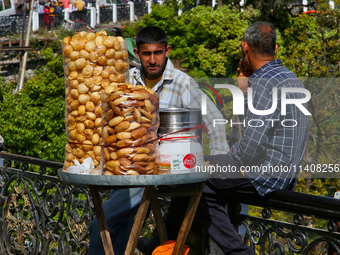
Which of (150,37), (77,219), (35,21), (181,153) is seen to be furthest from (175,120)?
(35,21)

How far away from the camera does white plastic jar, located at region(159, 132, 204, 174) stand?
1743 mm

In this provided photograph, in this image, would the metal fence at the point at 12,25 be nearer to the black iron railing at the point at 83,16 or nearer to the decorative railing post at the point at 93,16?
the black iron railing at the point at 83,16

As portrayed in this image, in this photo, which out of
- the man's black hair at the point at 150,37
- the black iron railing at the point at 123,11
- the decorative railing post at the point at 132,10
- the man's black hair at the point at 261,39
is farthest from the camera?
the black iron railing at the point at 123,11

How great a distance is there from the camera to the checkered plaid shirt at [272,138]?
77.3 inches

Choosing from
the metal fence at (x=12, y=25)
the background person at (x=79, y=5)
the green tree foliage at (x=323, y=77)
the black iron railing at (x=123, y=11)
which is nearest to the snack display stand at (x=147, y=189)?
the green tree foliage at (x=323, y=77)

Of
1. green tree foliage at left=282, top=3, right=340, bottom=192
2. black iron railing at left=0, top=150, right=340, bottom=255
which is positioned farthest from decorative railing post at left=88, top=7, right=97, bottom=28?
black iron railing at left=0, top=150, right=340, bottom=255

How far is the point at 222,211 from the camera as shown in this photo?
210 cm

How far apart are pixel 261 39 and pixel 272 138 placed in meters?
0.58

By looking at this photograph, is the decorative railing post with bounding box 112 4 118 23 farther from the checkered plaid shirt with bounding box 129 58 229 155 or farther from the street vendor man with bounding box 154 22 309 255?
the street vendor man with bounding box 154 22 309 255

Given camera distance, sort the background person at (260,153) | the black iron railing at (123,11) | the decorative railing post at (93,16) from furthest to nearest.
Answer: the black iron railing at (123,11) → the decorative railing post at (93,16) → the background person at (260,153)

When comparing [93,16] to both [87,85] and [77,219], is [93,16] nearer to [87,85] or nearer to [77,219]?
[77,219]

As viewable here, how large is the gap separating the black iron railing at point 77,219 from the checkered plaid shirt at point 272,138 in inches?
4.7

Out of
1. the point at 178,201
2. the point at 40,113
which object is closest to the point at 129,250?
the point at 178,201

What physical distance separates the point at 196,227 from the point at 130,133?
95 centimetres
